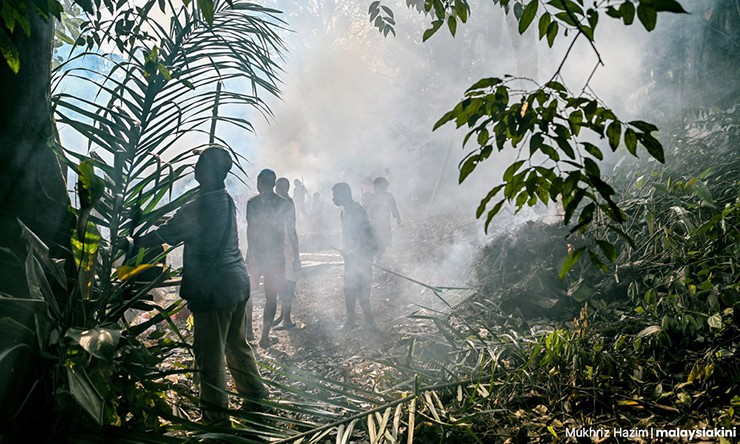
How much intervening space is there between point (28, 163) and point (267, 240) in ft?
11.4

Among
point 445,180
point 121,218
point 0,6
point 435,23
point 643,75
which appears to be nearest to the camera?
point 0,6

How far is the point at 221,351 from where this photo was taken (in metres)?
2.94

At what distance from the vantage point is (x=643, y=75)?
6.83m

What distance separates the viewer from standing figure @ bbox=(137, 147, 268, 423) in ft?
9.36

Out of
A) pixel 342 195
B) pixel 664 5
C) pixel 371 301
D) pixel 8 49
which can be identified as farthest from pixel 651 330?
pixel 371 301

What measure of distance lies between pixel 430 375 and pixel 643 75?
675 cm

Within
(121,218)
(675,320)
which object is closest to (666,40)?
(675,320)

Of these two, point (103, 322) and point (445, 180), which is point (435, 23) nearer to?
point (103, 322)

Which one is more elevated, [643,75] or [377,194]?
[643,75]

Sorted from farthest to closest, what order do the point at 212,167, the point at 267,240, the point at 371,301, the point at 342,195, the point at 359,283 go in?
the point at 371,301 < the point at 342,195 < the point at 359,283 < the point at 267,240 < the point at 212,167

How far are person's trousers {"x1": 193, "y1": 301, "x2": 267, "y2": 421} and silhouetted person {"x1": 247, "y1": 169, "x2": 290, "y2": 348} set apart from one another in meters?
1.99

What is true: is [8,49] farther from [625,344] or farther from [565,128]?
[625,344]

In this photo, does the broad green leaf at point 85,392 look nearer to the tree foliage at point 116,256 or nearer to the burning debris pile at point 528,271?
the tree foliage at point 116,256

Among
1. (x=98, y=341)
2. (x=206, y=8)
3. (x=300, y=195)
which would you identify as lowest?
(x=98, y=341)
